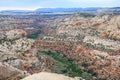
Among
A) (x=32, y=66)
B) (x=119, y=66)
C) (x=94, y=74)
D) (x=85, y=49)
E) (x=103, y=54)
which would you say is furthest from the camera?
(x=85, y=49)

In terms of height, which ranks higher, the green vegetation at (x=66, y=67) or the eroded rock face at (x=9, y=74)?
the eroded rock face at (x=9, y=74)

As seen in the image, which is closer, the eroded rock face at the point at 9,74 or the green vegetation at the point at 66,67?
the eroded rock face at the point at 9,74

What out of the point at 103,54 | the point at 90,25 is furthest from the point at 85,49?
the point at 90,25

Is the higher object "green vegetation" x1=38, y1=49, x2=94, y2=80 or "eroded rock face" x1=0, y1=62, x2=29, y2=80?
"eroded rock face" x1=0, y1=62, x2=29, y2=80

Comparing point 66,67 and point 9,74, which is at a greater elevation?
point 9,74

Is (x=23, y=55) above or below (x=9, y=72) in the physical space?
below

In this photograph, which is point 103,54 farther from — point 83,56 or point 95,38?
point 95,38

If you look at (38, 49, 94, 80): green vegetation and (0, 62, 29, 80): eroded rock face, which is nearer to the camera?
(0, 62, 29, 80): eroded rock face

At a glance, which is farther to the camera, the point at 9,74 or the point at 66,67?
the point at 66,67
